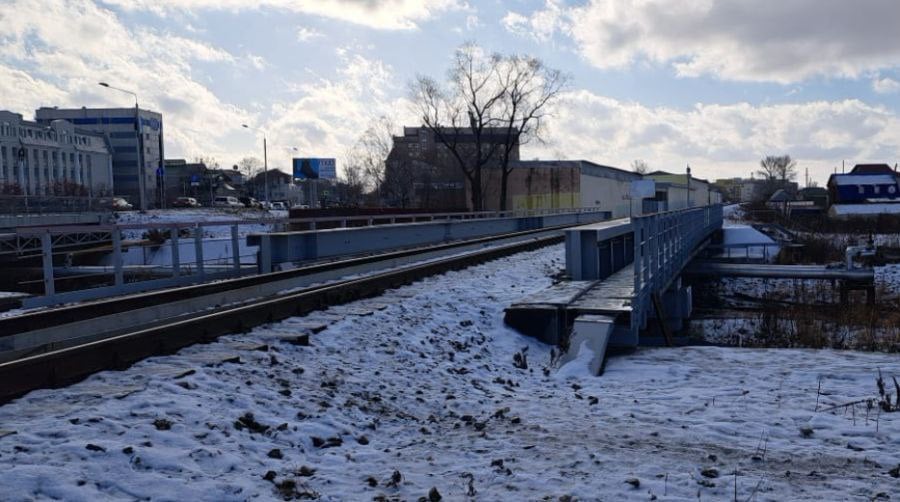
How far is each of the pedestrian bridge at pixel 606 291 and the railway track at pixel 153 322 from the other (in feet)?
8.72

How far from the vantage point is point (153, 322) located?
8.30 meters

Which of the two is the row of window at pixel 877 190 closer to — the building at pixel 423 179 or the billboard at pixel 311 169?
the building at pixel 423 179

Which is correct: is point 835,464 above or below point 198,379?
below

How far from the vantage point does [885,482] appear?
496 cm

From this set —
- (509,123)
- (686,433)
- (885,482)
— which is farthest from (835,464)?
(509,123)

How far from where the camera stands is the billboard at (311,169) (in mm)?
74562

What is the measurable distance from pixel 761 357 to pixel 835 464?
461 cm

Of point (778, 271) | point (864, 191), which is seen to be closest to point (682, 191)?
point (864, 191)

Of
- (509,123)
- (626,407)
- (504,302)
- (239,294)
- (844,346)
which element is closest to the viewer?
(626,407)

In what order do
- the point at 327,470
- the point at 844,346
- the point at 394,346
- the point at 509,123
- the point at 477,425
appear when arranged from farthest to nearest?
the point at 509,123 → the point at 844,346 → the point at 394,346 → the point at 477,425 → the point at 327,470

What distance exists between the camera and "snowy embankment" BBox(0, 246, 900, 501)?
14.6 ft

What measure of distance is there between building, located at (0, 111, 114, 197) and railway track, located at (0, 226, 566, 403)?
85507mm

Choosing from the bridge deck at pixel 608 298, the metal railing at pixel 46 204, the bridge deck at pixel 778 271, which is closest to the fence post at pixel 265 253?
the bridge deck at pixel 608 298

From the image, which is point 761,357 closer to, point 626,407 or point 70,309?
point 626,407
